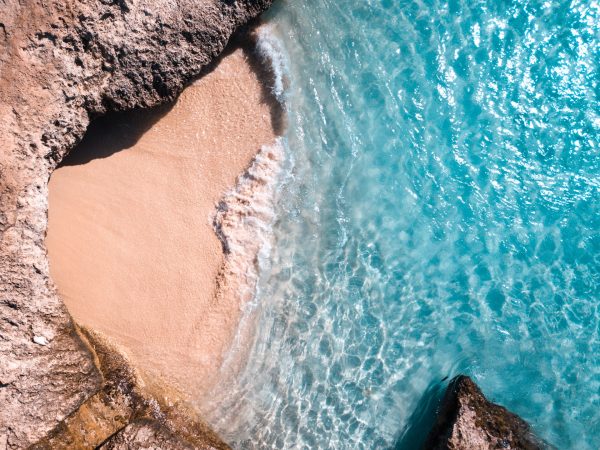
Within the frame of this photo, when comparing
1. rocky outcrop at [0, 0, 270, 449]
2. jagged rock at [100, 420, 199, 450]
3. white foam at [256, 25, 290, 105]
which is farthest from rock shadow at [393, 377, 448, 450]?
white foam at [256, 25, 290, 105]

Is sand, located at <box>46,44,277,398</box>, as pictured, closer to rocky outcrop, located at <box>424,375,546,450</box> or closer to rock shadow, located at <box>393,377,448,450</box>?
rock shadow, located at <box>393,377,448,450</box>

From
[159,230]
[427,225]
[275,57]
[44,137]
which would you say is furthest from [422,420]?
[44,137]

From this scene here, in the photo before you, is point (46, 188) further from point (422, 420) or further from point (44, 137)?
point (422, 420)

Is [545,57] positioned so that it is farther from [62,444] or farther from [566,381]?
[62,444]

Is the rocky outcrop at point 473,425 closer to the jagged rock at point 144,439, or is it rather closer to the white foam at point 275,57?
the jagged rock at point 144,439

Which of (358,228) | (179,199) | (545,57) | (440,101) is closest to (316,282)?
(358,228)

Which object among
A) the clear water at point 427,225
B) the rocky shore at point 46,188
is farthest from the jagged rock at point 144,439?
the clear water at point 427,225
